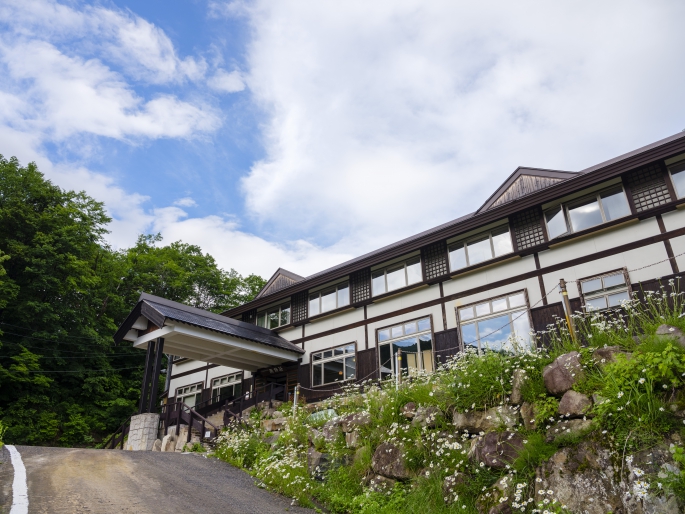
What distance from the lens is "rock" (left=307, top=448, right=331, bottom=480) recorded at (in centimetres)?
1047

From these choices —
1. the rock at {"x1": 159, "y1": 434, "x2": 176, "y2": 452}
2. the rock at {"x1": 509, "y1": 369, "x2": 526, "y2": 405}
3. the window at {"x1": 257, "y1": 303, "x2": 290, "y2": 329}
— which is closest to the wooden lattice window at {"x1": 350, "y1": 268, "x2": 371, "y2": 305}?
the window at {"x1": 257, "y1": 303, "x2": 290, "y2": 329}

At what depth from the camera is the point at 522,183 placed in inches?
683

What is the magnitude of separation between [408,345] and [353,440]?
733cm

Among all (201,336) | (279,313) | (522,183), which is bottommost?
(201,336)

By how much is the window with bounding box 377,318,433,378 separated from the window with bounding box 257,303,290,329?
5.76 m

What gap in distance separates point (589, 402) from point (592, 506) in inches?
57.7

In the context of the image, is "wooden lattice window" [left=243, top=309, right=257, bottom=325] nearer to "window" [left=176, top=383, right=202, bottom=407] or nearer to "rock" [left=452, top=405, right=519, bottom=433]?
"window" [left=176, top=383, right=202, bottom=407]

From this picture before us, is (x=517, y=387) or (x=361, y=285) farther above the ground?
(x=361, y=285)

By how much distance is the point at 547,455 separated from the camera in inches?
284

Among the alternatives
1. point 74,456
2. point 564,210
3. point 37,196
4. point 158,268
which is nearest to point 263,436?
point 74,456

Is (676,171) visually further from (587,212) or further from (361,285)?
(361,285)

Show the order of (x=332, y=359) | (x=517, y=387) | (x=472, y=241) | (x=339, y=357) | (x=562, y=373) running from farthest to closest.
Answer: (x=332, y=359)
(x=339, y=357)
(x=472, y=241)
(x=517, y=387)
(x=562, y=373)

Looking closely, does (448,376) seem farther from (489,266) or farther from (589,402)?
(489,266)

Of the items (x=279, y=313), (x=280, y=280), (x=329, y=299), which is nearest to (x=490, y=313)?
(x=329, y=299)
